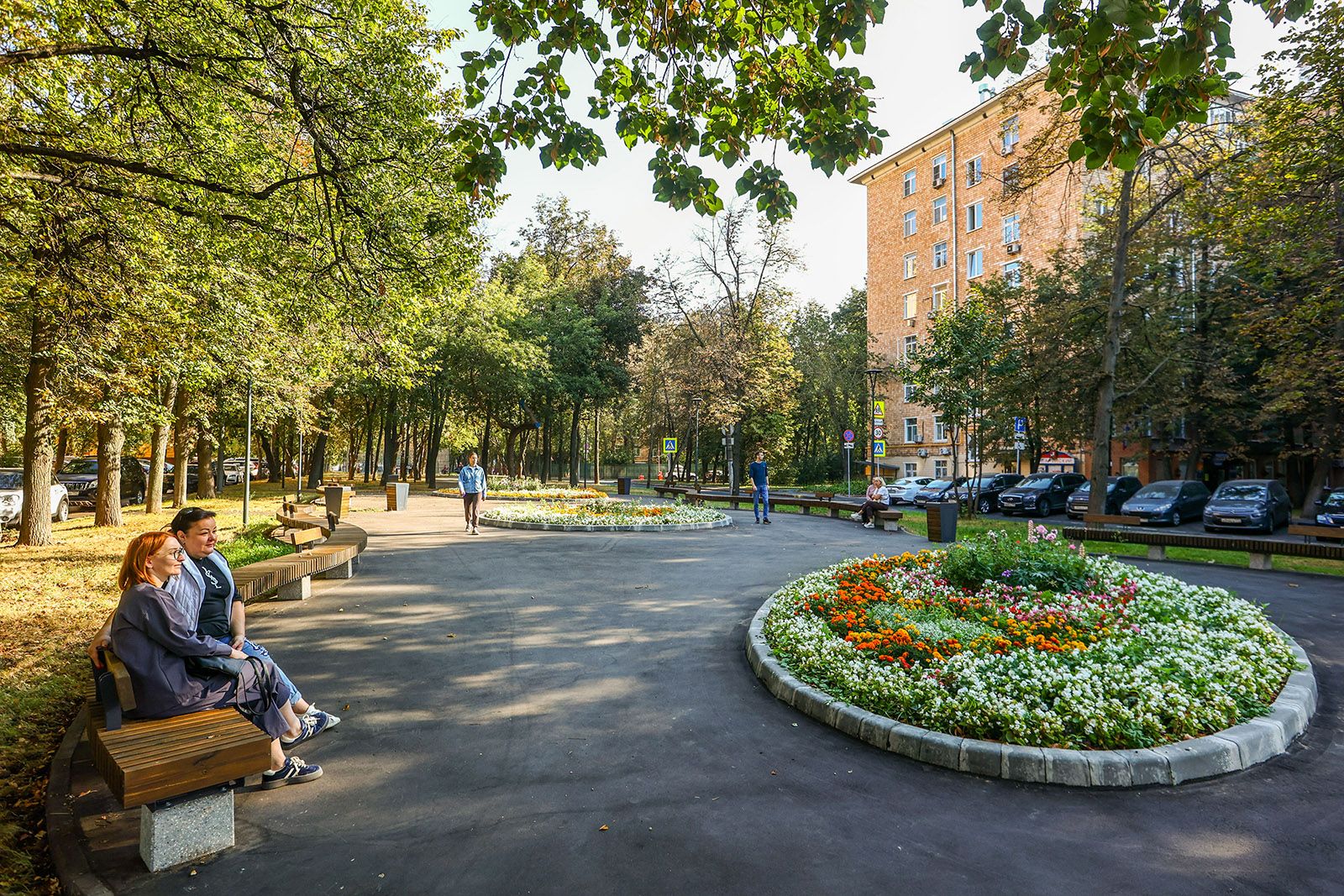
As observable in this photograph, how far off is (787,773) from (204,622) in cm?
373

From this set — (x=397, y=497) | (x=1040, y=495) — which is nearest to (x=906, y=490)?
(x=1040, y=495)

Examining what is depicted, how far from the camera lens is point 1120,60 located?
13.2 ft

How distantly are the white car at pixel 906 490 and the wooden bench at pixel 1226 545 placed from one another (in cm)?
1785

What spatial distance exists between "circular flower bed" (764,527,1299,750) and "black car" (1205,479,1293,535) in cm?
1496

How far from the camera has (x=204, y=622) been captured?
4.50 metres

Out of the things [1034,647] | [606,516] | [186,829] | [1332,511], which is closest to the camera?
[186,829]

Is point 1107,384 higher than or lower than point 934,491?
higher

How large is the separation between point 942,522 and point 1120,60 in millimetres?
12829

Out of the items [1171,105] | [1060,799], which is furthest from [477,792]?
[1171,105]

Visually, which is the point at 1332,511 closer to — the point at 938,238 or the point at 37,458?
the point at 37,458

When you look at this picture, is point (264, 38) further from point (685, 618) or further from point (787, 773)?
point (787, 773)

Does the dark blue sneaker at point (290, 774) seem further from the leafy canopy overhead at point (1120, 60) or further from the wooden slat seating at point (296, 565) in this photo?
the leafy canopy overhead at point (1120, 60)

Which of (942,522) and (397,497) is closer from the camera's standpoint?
(942,522)

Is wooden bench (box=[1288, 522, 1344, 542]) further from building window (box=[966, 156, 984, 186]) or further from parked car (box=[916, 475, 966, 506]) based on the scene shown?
parked car (box=[916, 475, 966, 506])
